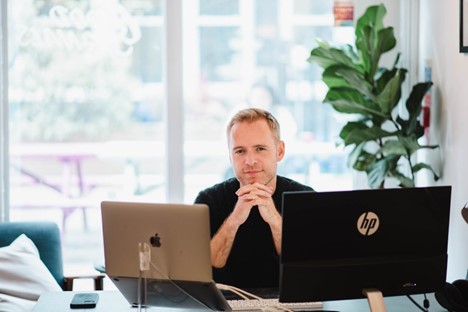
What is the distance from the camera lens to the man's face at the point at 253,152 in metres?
3.30

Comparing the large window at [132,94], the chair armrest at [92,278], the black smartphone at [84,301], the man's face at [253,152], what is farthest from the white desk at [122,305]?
the large window at [132,94]

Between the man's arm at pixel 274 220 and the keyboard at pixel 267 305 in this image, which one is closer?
the keyboard at pixel 267 305

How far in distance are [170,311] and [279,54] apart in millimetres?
2512

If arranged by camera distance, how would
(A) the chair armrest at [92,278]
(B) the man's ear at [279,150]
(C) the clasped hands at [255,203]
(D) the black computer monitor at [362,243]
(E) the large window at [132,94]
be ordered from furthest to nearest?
(E) the large window at [132,94] < (A) the chair armrest at [92,278] < (B) the man's ear at [279,150] < (C) the clasped hands at [255,203] < (D) the black computer monitor at [362,243]

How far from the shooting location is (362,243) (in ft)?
8.16

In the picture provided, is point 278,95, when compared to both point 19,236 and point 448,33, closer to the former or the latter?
point 448,33

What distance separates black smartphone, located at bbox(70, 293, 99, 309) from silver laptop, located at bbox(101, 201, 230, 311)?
29 centimetres

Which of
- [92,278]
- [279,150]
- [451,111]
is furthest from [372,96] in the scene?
[92,278]

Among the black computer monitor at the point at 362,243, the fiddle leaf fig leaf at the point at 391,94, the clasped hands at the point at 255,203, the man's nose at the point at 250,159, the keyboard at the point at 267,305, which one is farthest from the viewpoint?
the fiddle leaf fig leaf at the point at 391,94

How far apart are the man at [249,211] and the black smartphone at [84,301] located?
0.48 meters

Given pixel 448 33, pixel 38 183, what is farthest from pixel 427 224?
pixel 38 183

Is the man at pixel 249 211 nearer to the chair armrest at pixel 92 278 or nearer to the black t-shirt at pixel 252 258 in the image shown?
the black t-shirt at pixel 252 258

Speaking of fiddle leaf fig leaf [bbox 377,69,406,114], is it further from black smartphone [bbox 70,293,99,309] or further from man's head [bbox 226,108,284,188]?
black smartphone [bbox 70,293,99,309]

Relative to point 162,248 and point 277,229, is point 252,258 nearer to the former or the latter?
point 277,229
